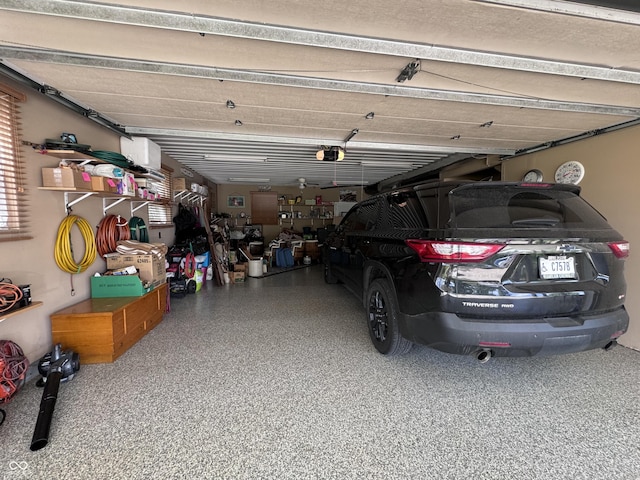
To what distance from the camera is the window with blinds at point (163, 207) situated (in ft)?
15.1

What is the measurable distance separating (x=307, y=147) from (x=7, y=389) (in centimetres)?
413

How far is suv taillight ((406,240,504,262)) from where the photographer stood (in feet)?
5.32

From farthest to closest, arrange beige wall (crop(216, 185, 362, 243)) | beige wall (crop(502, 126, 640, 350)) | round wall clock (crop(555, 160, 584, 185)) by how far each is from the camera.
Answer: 1. beige wall (crop(216, 185, 362, 243))
2. round wall clock (crop(555, 160, 584, 185))
3. beige wall (crop(502, 126, 640, 350))

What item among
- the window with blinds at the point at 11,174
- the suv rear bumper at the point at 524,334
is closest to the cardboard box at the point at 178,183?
the window with blinds at the point at 11,174

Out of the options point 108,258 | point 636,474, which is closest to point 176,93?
point 108,258

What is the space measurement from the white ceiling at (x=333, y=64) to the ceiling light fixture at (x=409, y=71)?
0.14 ft

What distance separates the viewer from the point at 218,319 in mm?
3488

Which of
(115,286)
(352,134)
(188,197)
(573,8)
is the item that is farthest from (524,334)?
(188,197)

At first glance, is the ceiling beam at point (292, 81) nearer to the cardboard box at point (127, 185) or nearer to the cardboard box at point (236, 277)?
the cardboard box at point (127, 185)

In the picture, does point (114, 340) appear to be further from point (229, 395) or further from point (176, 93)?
point (176, 93)

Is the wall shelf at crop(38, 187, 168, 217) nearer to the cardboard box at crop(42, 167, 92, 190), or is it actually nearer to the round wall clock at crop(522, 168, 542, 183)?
the cardboard box at crop(42, 167, 92, 190)

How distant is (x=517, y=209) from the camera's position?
1.78 metres

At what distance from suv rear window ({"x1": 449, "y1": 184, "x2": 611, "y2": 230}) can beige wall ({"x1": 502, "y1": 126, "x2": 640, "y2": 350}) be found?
64.1 inches

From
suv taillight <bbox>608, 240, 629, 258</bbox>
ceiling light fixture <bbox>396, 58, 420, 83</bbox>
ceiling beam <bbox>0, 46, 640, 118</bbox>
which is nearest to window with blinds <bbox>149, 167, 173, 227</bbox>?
ceiling beam <bbox>0, 46, 640, 118</bbox>
